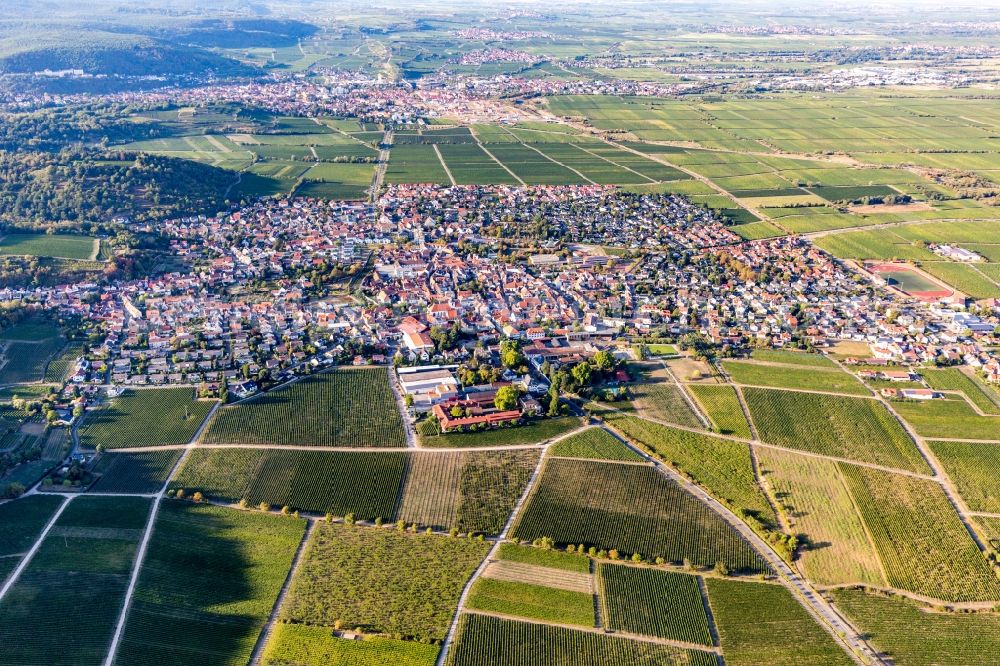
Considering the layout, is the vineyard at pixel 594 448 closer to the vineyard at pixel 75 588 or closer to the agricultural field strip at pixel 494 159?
the vineyard at pixel 75 588

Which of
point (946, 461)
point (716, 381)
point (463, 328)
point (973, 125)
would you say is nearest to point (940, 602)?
point (946, 461)

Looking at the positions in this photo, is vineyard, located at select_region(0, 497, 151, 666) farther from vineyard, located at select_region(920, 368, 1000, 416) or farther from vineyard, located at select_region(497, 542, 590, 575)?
vineyard, located at select_region(920, 368, 1000, 416)

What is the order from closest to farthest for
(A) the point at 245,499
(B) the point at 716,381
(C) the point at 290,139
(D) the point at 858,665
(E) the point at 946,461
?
1. (D) the point at 858,665
2. (A) the point at 245,499
3. (E) the point at 946,461
4. (B) the point at 716,381
5. (C) the point at 290,139

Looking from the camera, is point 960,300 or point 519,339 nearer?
point 519,339

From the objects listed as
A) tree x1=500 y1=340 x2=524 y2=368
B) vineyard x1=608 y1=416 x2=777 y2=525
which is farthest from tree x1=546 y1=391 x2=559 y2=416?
tree x1=500 y1=340 x2=524 y2=368

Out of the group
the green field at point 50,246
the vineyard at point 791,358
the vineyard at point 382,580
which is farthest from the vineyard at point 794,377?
the green field at point 50,246

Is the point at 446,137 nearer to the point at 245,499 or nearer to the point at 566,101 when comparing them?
the point at 566,101
